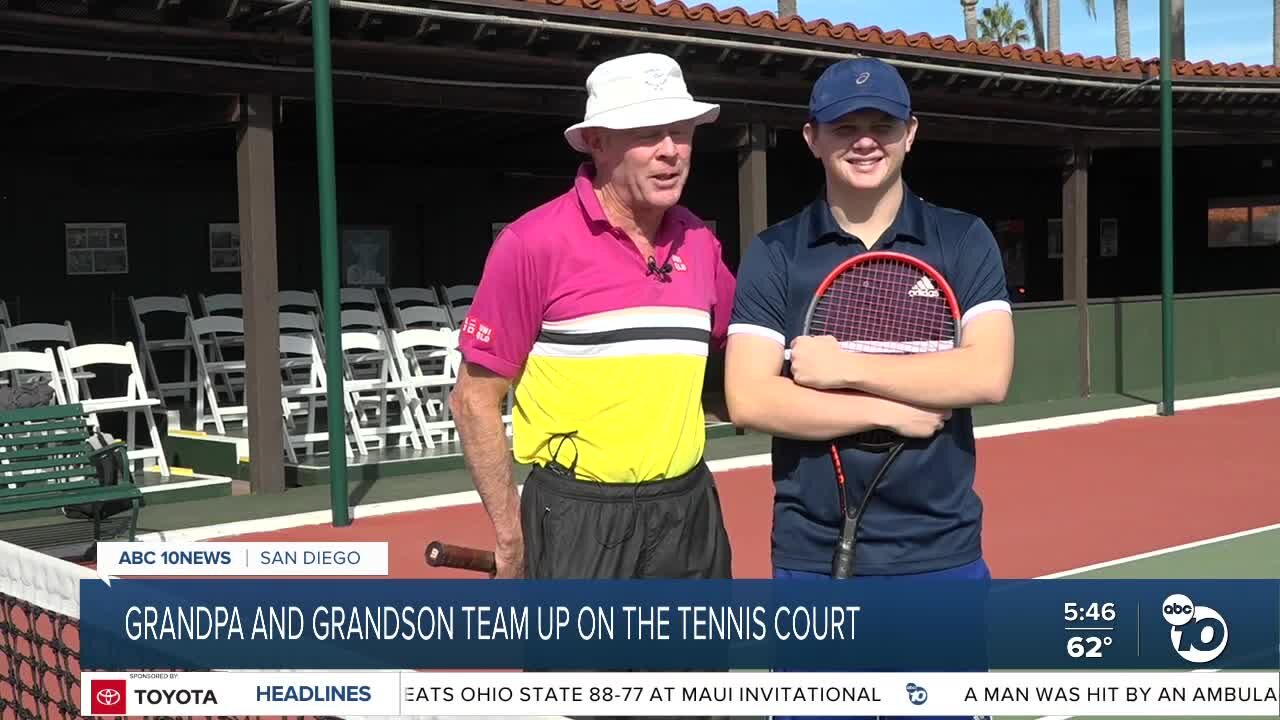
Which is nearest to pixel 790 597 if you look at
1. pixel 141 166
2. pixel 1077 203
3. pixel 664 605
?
pixel 664 605

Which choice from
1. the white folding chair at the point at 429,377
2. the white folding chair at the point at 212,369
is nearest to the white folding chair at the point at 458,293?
the white folding chair at the point at 429,377

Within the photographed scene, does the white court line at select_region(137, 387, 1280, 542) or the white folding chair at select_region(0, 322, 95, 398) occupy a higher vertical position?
the white folding chair at select_region(0, 322, 95, 398)

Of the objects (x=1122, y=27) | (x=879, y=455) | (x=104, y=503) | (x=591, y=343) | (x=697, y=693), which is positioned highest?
(x=1122, y=27)

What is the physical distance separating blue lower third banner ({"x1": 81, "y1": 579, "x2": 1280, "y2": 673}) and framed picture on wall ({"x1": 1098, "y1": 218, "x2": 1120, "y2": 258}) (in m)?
19.2

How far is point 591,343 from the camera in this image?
3.29m

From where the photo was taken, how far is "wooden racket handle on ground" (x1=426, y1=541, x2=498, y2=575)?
123 inches

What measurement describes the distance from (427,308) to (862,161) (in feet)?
32.9

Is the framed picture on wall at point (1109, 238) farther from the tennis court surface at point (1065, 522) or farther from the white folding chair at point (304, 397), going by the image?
the white folding chair at point (304, 397)

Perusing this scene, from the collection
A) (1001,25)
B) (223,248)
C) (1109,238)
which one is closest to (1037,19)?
(1001,25)

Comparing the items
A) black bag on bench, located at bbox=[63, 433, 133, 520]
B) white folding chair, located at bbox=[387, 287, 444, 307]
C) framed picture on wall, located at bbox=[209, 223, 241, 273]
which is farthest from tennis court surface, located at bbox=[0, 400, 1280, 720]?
framed picture on wall, located at bbox=[209, 223, 241, 273]

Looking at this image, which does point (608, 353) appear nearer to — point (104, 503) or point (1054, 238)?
point (104, 503)

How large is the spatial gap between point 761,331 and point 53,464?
5.87m

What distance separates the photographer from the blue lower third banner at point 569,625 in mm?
3186

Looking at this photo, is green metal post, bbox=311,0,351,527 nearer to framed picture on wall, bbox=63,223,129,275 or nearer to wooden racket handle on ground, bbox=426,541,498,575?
framed picture on wall, bbox=63,223,129,275
